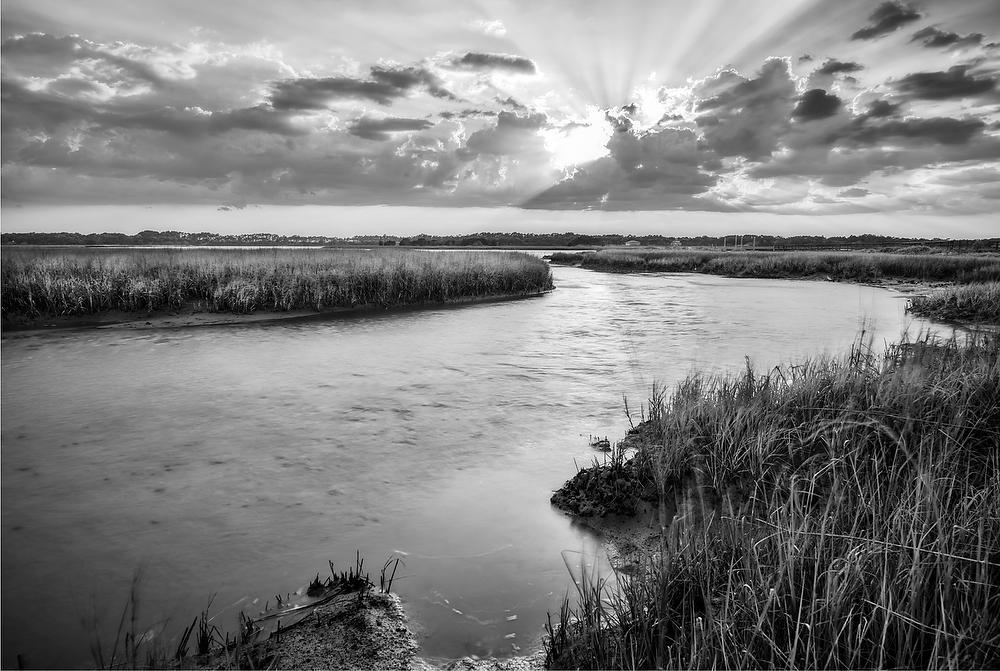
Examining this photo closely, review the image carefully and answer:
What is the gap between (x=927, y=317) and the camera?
22062 mm

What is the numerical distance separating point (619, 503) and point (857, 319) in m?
22.3

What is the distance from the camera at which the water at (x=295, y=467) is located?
14.1 ft

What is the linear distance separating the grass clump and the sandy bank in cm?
2344

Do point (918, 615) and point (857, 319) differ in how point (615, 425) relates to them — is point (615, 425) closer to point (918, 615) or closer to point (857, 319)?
point (918, 615)

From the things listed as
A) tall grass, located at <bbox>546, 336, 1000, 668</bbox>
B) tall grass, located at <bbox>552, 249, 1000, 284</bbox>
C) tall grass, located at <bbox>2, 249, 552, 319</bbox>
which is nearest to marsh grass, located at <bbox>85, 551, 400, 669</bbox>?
tall grass, located at <bbox>546, 336, 1000, 668</bbox>

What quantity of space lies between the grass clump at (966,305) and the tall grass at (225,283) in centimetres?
2068

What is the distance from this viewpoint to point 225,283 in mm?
21422

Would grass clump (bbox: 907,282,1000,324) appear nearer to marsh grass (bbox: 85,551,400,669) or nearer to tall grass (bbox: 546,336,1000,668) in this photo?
tall grass (bbox: 546,336,1000,668)

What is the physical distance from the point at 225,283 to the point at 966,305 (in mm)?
30187

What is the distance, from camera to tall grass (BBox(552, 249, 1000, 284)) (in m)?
40.6

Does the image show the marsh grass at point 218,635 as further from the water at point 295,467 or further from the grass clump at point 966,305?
the grass clump at point 966,305

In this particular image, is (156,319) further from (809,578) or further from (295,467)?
(809,578)

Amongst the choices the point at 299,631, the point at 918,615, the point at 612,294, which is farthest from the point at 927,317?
the point at 299,631

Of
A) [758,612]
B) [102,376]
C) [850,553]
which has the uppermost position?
[850,553]
